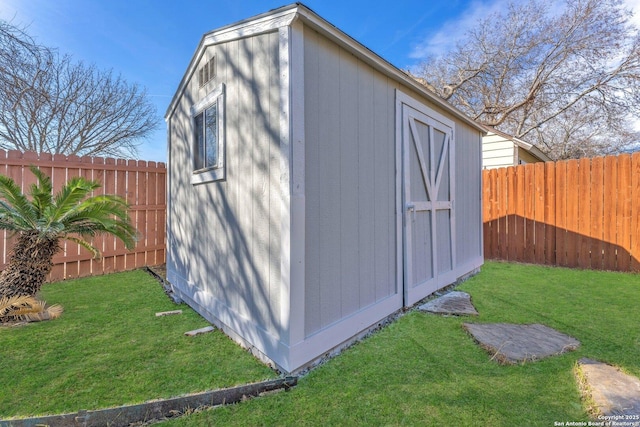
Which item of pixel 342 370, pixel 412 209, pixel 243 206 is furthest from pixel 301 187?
pixel 412 209

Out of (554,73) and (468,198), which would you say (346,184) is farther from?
(554,73)

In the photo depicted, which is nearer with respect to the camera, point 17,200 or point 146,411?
point 146,411

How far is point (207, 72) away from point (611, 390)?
4.21 metres

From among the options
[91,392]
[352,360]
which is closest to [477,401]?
[352,360]

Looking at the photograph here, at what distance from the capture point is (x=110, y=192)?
5.33 metres

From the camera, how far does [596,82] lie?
11516 millimetres

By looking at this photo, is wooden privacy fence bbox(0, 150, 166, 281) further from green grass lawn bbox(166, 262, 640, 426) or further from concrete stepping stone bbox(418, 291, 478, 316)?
concrete stepping stone bbox(418, 291, 478, 316)

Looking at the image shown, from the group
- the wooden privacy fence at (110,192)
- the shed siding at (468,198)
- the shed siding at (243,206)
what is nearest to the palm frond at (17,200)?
the wooden privacy fence at (110,192)

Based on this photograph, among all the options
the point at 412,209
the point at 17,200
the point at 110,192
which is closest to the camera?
the point at 17,200

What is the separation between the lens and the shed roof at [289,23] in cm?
208

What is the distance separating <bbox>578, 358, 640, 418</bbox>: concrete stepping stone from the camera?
5.32 feet

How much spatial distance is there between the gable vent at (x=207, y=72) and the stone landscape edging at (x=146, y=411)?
2.88m

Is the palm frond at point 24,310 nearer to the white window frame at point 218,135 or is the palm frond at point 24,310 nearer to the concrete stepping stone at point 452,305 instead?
the white window frame at point 218,135

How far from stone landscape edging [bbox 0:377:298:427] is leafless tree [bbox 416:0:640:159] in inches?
609
